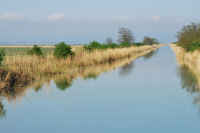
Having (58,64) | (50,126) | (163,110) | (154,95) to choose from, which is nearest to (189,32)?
(58,64)

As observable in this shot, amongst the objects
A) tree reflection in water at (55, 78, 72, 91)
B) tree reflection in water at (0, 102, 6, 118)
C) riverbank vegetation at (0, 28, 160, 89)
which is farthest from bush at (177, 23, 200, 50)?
tree reflection in water at (0, 102, 6, 118)

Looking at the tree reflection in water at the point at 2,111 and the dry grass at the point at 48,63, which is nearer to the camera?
the tree reflection in water at the point at 2,111

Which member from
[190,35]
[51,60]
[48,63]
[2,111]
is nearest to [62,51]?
[51,60]

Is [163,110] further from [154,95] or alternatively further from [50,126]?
[50,126]

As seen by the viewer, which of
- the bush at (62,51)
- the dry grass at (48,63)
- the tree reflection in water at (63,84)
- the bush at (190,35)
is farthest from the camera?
the bush at (190,35)

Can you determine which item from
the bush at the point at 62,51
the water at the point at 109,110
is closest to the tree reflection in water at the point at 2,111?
the water at the point at 109,110

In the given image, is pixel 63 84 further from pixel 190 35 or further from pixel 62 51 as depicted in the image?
pixel 190 35

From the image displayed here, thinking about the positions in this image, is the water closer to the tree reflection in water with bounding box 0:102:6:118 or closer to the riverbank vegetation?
the tree reflection in water with bounding box 0:102:6:118

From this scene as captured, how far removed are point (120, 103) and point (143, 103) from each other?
1.93ft

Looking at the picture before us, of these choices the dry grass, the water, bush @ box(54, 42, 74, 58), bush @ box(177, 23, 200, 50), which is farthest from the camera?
bush @ box(177, 23, 200, 50)

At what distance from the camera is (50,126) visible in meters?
6.02

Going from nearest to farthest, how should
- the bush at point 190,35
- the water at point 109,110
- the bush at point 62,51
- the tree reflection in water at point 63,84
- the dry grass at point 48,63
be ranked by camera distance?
the water at point 109,110 → the tree reflection in water at point 63,84 → the dry grass at point 48,63 → the bush at point 62,51 → the bush at point 190,35

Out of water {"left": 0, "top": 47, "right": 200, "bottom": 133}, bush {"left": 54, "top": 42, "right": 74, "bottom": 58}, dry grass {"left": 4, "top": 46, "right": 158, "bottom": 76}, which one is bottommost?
water {"left": 0, "top": 47, "right": 200, "bottom": 133}

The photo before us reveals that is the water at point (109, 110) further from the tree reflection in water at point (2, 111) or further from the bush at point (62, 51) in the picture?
the bush at point (62, 51)
